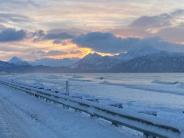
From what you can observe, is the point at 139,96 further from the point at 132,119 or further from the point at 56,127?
the point at 132,119

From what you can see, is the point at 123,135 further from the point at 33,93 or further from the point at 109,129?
the point at 33,93

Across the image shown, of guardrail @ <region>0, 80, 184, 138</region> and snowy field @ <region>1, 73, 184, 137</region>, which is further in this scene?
snowy field @ <region>1, 73, 184, 137</region>

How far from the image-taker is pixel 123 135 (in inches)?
539

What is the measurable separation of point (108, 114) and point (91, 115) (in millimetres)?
2808

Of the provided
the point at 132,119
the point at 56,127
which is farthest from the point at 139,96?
the point at 132,119

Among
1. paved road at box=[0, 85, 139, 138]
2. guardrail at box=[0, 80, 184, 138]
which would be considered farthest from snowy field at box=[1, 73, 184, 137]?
paved road at box=[0, 85, 139, 138]

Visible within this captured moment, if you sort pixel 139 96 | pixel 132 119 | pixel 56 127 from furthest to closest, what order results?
pixel 139 96 → pixel 56 127 → pixel 132 119

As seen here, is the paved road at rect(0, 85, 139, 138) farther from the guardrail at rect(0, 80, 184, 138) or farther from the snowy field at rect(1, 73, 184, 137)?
the snowy field at rect(1, 73, 184, 137)

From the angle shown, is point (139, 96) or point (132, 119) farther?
point (139, 96)

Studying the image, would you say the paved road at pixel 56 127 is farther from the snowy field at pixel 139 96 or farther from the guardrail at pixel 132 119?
the snowy field at pixel 139 96

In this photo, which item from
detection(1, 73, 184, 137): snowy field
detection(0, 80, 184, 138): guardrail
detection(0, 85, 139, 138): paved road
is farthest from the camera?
detection(1, 73, 184, 137): snowy field

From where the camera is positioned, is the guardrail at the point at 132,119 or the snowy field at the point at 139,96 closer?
the guardrail at the point at 132,119

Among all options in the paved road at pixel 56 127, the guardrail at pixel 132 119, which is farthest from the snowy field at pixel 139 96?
the paved road at pixel 56 127

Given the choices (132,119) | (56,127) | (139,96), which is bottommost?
(139,96)
